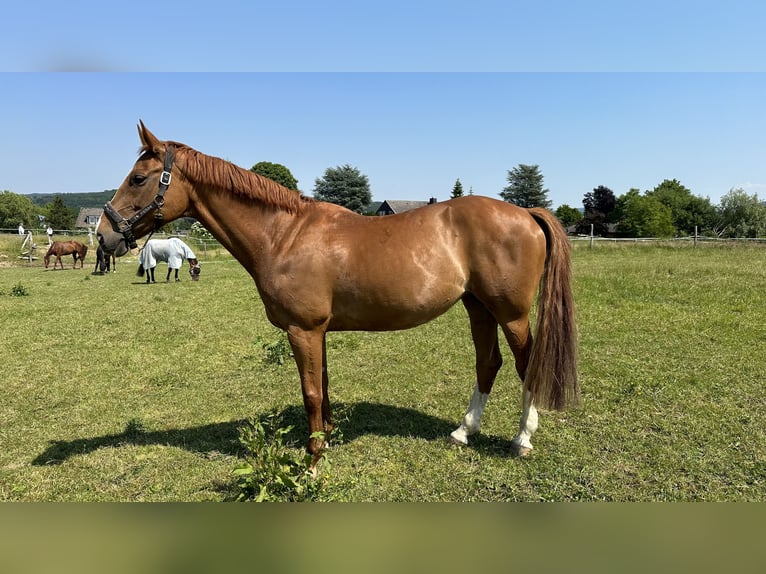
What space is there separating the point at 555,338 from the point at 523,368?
0.37 metres

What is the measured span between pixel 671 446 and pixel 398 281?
8.54ft

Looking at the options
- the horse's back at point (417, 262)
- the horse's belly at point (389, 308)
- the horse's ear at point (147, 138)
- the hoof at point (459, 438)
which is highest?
the horse's ear at point (147, 138)

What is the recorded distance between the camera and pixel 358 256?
3135mm

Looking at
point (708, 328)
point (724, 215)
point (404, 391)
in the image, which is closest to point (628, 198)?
point (724, 215)

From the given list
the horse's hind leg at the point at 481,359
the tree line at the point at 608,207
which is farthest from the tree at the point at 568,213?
the horse's hind leg at the point at 481,359

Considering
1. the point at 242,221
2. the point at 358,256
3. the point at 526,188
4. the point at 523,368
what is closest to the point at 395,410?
the point at 523,368

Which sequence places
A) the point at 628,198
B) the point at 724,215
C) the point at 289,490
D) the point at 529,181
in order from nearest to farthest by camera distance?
the point at 289,490, the point at 529,181, the point at 724,215, the point at 628,198

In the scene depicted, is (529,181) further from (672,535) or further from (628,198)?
(672,535)

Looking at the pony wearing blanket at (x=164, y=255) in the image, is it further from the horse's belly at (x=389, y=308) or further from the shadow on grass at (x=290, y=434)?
the horse's belly at (x=389, y=308)

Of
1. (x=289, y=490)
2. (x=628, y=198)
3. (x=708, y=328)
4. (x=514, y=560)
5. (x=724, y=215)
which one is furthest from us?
(x=628, y=198)

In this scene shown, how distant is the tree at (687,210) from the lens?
57406 mm

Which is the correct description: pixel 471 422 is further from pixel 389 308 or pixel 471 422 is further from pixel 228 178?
pixel 228 178

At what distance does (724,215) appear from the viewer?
4994 cm

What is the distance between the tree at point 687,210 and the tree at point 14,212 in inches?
3938
